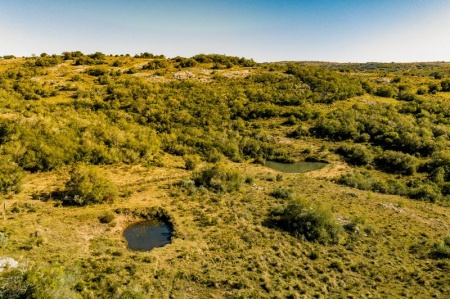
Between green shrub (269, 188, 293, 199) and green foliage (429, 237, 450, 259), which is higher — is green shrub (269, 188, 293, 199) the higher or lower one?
the higher one

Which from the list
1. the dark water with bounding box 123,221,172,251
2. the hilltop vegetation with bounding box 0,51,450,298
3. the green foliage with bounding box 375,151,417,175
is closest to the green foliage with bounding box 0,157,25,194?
the hilltop vegetation with bounding box 0,51,450,298

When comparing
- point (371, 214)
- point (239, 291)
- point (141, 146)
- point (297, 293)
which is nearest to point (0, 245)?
point (239, 291)

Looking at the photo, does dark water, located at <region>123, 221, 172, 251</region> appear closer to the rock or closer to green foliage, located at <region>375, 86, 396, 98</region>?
the rock

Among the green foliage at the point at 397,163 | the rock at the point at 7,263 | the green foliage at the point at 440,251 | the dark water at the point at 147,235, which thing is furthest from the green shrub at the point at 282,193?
the rock at the point at 7,263

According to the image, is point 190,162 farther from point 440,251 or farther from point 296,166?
point 440,251

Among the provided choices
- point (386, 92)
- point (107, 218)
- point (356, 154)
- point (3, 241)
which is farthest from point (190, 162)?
point (386, 92)
